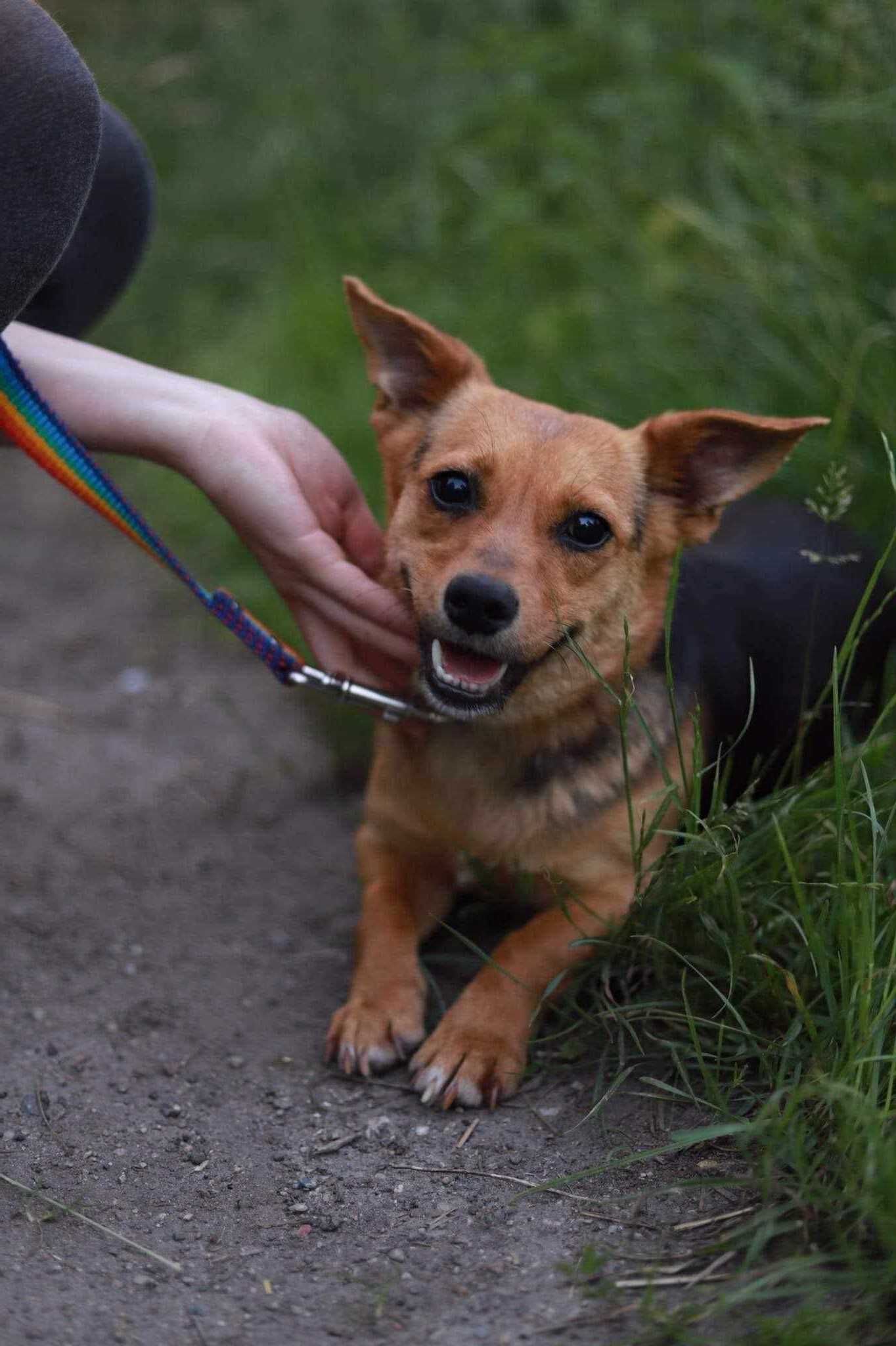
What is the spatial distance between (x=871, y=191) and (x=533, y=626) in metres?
2.24

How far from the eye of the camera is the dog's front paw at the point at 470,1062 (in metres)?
2.39

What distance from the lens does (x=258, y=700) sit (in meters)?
3.89

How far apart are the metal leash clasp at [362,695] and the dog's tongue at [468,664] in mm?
187

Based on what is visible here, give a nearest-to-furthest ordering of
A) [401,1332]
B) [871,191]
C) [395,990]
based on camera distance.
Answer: [401,1332], [395,990], [871,191]

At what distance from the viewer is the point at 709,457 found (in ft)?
8.70

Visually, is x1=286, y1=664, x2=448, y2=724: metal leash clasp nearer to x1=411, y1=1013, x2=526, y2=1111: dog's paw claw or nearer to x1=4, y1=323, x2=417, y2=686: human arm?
x1=4, y1=323, x2=417, y2=686: human arm

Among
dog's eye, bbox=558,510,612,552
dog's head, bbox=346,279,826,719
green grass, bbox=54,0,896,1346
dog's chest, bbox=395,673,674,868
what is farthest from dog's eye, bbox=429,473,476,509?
green grass, bbox=54,0,896,1346

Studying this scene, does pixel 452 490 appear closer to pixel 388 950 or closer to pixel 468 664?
pixel 468 664

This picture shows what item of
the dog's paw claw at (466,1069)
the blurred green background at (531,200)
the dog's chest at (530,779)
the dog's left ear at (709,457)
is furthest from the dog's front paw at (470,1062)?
the blurred green background at (531,200)

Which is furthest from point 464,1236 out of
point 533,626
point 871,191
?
point 871,191

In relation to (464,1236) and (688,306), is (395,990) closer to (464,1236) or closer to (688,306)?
(464,1236)

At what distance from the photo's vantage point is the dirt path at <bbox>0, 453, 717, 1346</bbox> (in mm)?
1942

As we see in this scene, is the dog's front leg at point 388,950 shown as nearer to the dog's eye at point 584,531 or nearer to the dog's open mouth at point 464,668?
the dog's open mouth at point 464,668

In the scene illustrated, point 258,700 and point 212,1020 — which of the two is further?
point 258,700
